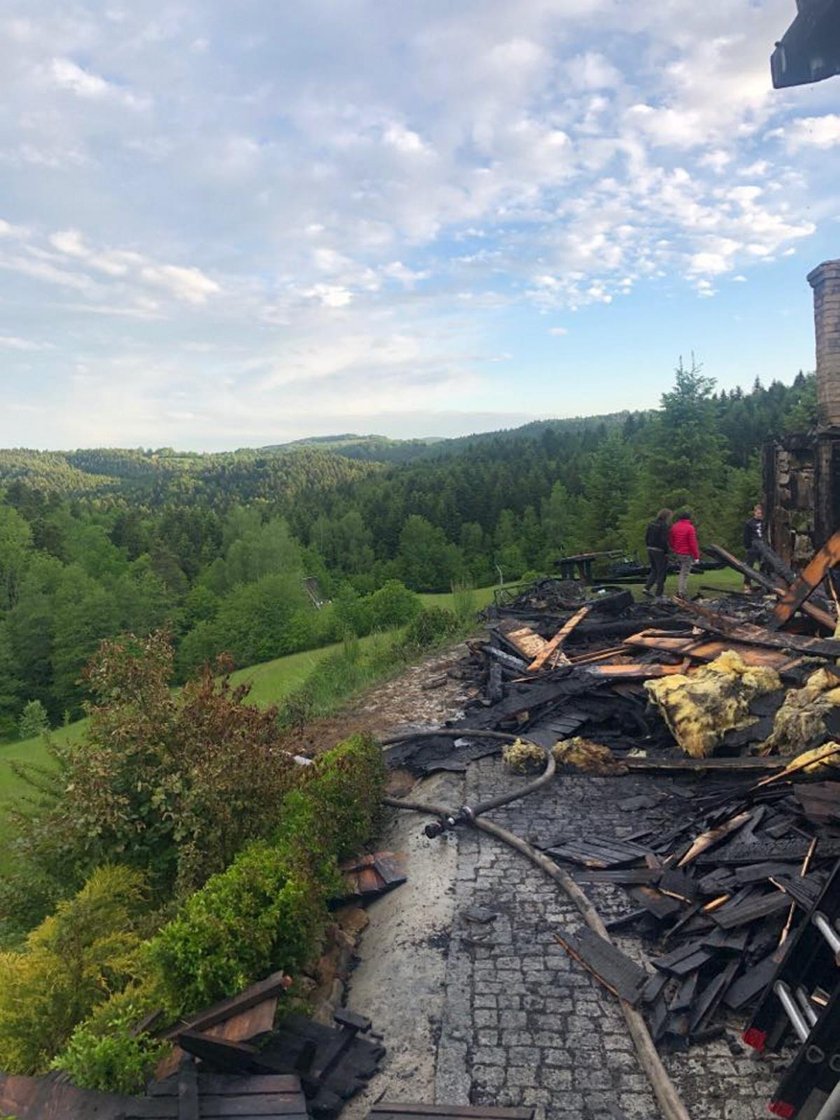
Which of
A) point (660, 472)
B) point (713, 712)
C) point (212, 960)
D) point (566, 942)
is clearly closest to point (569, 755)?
point (713, 712)

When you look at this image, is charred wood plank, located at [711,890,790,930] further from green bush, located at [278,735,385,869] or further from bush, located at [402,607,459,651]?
bush, located at [402,607,459,651]

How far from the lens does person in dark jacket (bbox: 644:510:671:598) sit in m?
14.5

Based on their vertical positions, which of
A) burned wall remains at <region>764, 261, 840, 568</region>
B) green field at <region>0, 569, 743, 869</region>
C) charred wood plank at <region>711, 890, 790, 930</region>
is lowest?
green field at <region>0, 569, 743, 869</region>

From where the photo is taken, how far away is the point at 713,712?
7918mm

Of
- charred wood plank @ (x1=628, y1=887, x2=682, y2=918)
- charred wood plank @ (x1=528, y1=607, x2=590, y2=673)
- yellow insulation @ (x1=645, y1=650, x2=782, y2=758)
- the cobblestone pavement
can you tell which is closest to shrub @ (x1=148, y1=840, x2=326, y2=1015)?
the cobblestone pavement

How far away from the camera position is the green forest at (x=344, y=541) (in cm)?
Answer: 3177

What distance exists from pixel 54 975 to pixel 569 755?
558 centimetres

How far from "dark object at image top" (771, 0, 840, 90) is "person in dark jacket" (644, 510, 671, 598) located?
10.1m

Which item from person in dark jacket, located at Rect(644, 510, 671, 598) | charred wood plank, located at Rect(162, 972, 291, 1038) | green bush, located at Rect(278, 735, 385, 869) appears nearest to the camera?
charred wood plank, located at Rect(162, 972, 291, 1038)

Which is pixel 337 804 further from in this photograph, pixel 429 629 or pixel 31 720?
pixel 31 720

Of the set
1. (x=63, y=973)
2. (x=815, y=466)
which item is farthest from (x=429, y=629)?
(x=63, y=973)

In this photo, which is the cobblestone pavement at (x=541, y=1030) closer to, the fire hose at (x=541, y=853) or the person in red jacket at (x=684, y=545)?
the fire hose at (x=541, y=853)

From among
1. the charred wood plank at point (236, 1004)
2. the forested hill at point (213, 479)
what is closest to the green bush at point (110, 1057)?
the charred wood plank at point (236, 1004)

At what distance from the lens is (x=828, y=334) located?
1435 centimetres
